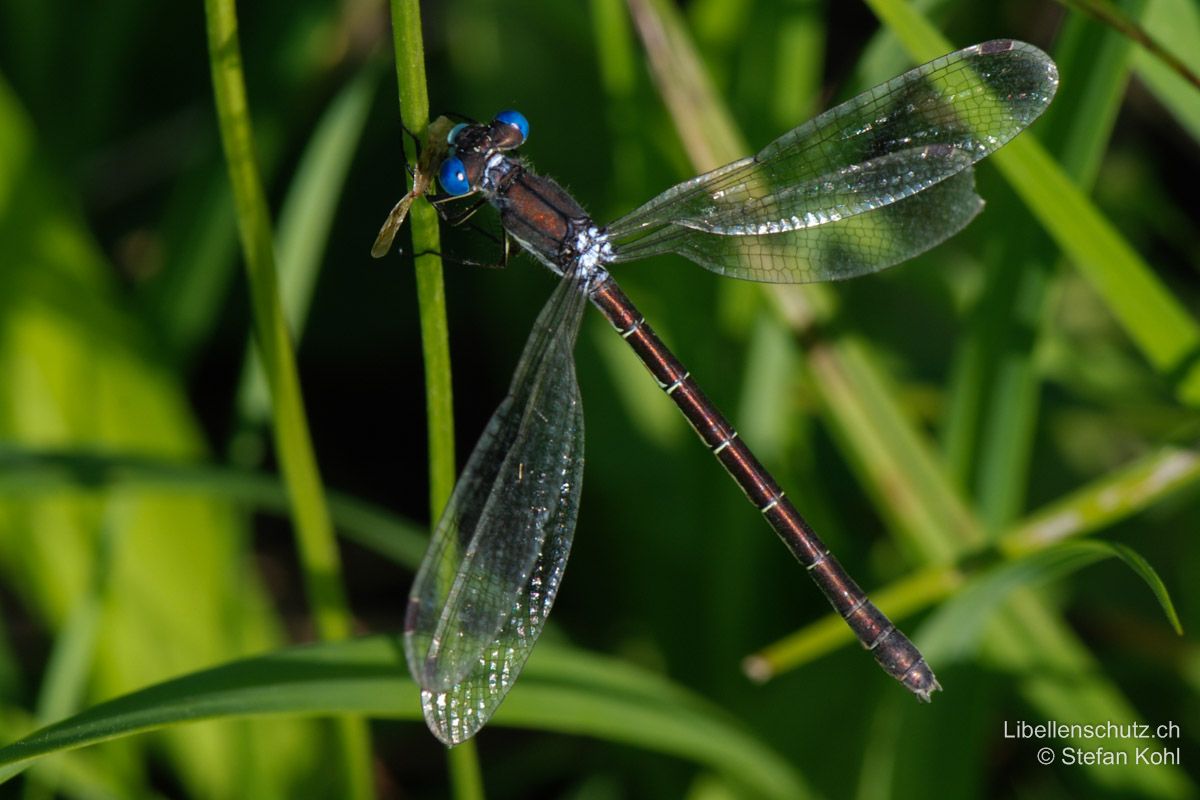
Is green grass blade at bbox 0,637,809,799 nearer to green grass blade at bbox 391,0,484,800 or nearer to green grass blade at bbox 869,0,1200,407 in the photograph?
green grass blade at bbox 391,0,484,800

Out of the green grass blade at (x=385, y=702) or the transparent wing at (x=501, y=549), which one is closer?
the green grass blade at (x=385, y=702)

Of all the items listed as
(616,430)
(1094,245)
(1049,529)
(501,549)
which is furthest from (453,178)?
(616,430)

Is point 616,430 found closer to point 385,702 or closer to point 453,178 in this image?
point 453,178

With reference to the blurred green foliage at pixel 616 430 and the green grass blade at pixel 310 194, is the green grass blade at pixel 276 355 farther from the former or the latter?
the green grass blade at pixel 310 194

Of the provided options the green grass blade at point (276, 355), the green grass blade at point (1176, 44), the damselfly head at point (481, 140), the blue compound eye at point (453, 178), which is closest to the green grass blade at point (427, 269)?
Result: the green grass blade at point (276, 355)

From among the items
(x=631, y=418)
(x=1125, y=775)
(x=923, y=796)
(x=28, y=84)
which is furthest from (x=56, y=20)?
(x=1125, y=775)

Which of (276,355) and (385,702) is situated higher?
(276,355)

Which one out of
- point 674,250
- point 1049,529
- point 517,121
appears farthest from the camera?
point 674,250

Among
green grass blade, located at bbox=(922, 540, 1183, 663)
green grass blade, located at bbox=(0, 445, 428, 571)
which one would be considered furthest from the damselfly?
green grass blade, located at bbox=(0, 445, 428, 571)
